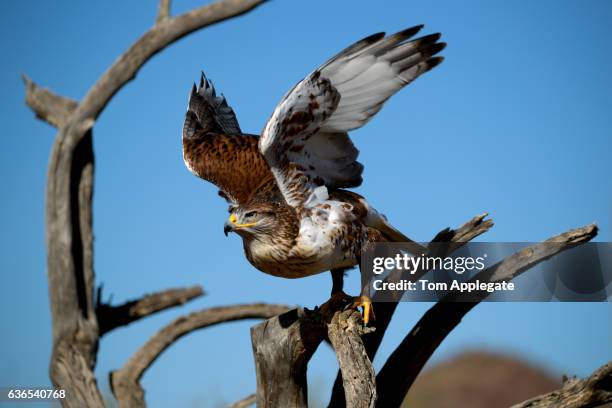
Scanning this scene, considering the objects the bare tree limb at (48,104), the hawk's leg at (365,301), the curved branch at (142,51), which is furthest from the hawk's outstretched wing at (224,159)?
the bare tree limb at (48,104)

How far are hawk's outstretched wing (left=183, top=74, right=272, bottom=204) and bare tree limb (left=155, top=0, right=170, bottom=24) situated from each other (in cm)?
356

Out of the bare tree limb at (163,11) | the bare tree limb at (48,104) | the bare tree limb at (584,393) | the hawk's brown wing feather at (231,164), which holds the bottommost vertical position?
the bare tree limb at (584,393)

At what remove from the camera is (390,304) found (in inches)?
202

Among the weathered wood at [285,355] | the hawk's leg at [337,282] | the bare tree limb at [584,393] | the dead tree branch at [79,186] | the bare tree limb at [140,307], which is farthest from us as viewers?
the bare tree limb at [140,307]

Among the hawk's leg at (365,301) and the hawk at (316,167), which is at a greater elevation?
the hawk at (316,167)

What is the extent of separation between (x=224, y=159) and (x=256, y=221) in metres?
0.59

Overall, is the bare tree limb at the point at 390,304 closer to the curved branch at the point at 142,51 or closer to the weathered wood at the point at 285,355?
the weathered wood at the point at 285,355

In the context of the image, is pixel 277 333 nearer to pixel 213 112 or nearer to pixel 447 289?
pixel 447 289

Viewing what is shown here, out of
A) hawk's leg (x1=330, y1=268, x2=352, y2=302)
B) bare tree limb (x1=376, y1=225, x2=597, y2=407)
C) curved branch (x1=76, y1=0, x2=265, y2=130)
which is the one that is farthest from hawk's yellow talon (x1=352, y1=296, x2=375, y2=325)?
curved branch (x1=76, y1=0, x2=265, y2=130)

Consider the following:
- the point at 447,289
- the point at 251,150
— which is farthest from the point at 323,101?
the point at 447,289

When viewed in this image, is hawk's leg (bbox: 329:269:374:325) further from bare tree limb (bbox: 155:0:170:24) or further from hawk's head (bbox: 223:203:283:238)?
bare tree limb (bbox: 155:0:170:24)

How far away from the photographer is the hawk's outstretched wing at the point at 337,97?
4344mm

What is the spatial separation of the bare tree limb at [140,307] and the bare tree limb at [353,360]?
4386mm

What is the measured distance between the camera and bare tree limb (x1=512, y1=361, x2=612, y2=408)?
13.7ft
